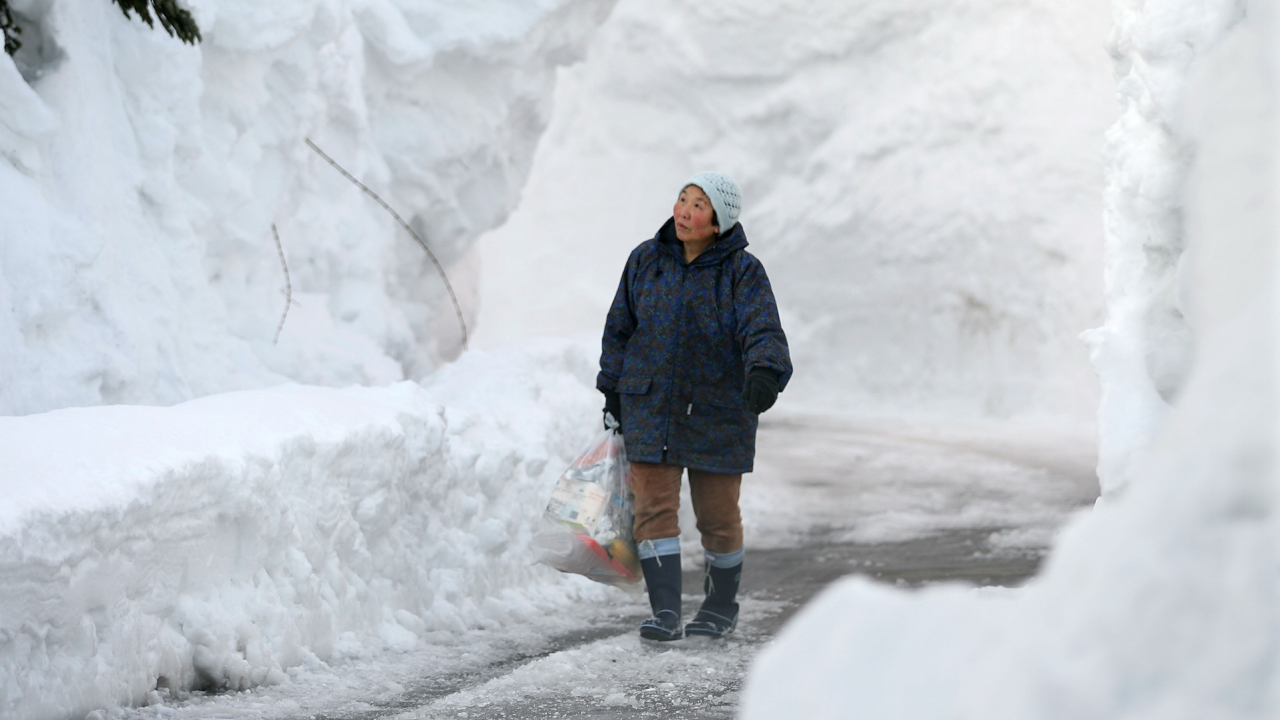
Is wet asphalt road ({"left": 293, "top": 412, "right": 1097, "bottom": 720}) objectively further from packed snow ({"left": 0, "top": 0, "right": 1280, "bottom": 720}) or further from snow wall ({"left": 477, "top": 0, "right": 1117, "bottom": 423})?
snow wall ({"left": 477, "top": 0, "right": 1117, "bottom": 423})

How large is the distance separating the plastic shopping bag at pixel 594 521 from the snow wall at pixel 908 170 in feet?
26.4

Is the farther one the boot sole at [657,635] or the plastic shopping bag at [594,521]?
the plastic shopping bag at [594,521]

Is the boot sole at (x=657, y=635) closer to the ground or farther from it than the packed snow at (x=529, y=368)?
closer to the ground

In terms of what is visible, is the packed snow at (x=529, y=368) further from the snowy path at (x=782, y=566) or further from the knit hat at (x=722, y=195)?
the knit hat at (x=722, y=195)

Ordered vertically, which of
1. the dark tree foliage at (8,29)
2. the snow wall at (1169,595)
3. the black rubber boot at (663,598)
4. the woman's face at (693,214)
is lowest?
the black rubber boot at (663,598)

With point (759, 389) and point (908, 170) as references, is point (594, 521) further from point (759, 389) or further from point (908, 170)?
point (908, 170)

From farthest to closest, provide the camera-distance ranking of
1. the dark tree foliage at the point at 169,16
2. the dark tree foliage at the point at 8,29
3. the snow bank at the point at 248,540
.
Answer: the dark tree foliage at the point at 169,16 < the dark tree foliage at the point at 8,29 < the snow bank at the point at 248,540

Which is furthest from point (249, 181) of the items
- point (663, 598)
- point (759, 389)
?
point (759, 389)

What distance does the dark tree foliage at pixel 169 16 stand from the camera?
17.7 feet

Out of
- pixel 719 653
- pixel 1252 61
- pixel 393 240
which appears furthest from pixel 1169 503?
pixel 393 240

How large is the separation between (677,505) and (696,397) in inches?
14.1

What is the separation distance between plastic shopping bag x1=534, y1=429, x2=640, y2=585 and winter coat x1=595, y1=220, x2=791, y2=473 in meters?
0.15

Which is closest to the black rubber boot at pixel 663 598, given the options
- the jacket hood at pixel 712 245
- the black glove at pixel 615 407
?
the black glove at pixel 615 407

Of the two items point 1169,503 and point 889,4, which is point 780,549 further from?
point 889,4
